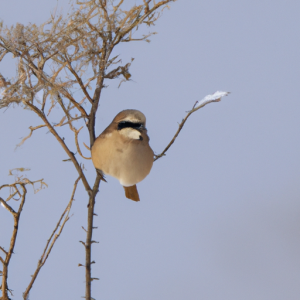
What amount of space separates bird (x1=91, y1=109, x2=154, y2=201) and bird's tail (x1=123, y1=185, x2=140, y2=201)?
57 millimetres

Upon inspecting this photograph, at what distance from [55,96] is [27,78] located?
44mm

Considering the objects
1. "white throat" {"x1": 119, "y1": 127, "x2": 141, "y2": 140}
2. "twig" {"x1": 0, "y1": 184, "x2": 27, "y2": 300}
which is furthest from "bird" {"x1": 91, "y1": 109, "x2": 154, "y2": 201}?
"twig" {"x1": 0, "y1": 184, "x2": 27, "y2": 300}

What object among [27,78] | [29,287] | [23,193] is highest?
[27,78]

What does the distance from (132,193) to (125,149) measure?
0.11 metres

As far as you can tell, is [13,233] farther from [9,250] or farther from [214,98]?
[214,98]

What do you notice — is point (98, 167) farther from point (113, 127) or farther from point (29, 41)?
point (29, 41)

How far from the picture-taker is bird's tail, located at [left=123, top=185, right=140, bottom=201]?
85 centimetres

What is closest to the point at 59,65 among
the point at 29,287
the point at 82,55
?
the point at 82,55

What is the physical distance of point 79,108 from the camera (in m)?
0.79

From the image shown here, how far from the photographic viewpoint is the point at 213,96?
756 mm

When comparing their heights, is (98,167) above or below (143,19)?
below

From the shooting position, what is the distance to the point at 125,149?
2.50ft

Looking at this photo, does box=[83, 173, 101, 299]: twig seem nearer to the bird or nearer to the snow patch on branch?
the bird

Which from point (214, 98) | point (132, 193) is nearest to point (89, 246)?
point (132, 193)
